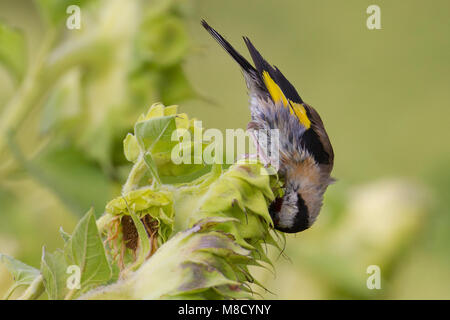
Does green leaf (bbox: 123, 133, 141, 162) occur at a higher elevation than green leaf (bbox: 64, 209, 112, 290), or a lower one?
higher

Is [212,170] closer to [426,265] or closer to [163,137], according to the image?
[163,137]

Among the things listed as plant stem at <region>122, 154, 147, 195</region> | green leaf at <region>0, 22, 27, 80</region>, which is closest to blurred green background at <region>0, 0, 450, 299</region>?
green leaf at <region>0, 22, 27, 80</region>

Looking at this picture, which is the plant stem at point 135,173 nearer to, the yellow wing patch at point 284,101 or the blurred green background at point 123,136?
the blurred green background at point 123,136

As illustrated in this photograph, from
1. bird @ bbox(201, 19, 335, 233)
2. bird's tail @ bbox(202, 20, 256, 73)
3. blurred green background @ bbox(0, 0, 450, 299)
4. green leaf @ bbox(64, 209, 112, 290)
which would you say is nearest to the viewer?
green leaf @ bbox(64, 209, 112, 290)

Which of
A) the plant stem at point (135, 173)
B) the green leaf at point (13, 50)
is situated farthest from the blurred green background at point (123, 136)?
the plant stem at point (135, 173)

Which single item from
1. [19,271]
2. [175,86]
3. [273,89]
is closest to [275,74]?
[273,89]

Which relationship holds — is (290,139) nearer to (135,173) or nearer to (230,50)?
(230,50)

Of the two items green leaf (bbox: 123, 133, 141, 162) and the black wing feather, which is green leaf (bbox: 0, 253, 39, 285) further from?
the black wing feather
